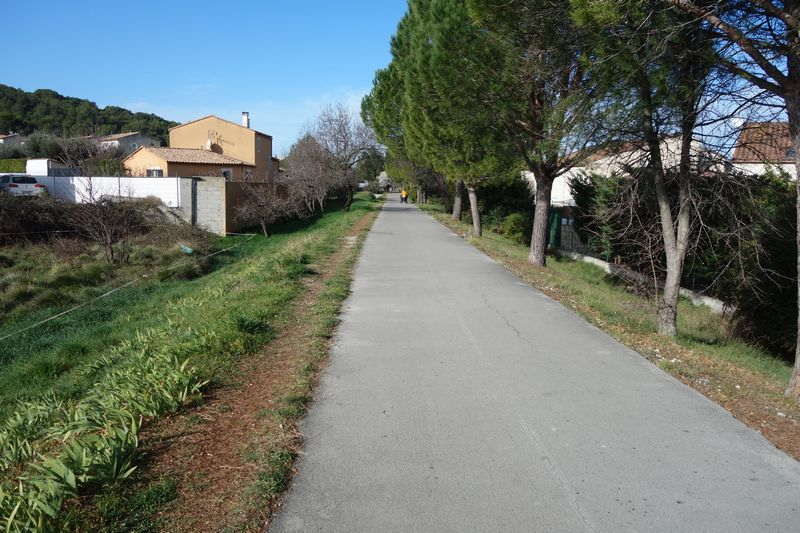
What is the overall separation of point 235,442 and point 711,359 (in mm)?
5897

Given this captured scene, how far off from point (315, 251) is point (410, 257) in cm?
248

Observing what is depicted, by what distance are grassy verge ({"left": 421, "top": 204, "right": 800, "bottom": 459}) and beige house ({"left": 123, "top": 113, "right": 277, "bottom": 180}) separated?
125 feet

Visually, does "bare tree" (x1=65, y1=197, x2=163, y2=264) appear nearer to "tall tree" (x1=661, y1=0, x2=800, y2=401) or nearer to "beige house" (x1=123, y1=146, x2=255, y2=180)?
"tall tree" (x1=661, y1=0, x2=800, y2=401)

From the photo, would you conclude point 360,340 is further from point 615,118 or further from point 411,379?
point 615,118

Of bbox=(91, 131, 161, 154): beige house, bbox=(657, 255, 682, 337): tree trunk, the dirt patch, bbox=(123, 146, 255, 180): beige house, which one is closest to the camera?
the dirt patch

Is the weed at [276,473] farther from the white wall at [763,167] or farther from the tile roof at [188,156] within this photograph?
the tile roof at [188,156]

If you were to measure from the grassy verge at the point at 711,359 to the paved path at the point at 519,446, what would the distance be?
0.82ft

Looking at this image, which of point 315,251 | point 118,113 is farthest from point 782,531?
point 118,113

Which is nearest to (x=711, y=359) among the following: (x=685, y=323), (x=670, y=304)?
(x=670, y=304)

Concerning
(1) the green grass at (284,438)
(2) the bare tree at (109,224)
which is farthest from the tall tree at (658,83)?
(2) the bare tree at (109,224)

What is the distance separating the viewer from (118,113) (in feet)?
328

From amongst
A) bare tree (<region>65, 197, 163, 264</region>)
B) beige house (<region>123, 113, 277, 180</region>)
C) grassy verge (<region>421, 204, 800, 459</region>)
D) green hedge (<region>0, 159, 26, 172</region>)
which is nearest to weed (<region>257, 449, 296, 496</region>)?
grassy verge (<region>421, 204, 800, 459</region>)

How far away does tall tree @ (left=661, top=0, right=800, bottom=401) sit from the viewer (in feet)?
20.0

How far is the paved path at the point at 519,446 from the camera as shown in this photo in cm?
356
